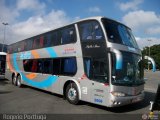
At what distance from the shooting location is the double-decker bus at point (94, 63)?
8.37 metres

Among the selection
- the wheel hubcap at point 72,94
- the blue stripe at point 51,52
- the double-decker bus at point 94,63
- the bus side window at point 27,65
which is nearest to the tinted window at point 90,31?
the double-decker bus at point 94,63

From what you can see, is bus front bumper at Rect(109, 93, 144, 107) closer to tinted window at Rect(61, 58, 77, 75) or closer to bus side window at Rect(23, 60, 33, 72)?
tinted window at Rect(61, 58, 77, 75)

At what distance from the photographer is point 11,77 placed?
18469 millimetres

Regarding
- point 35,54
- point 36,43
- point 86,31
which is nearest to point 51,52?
point 35,54

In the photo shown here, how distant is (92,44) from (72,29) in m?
1.90

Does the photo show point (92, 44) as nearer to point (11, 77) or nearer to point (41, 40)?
point (41, 40)

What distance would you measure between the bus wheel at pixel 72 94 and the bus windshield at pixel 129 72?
2.34m

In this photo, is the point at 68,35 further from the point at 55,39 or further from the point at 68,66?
the point at 68,66

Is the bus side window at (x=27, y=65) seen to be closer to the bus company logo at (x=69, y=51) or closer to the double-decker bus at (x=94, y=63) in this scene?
the double-decker bus at (x=94, y=63)

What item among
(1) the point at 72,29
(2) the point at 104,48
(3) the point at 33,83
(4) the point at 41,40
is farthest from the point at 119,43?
(3) the point at 33,83

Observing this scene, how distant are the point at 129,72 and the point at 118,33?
1680mm

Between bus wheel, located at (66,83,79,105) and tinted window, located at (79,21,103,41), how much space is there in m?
2.21

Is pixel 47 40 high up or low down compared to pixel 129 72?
up

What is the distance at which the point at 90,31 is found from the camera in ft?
31.2
